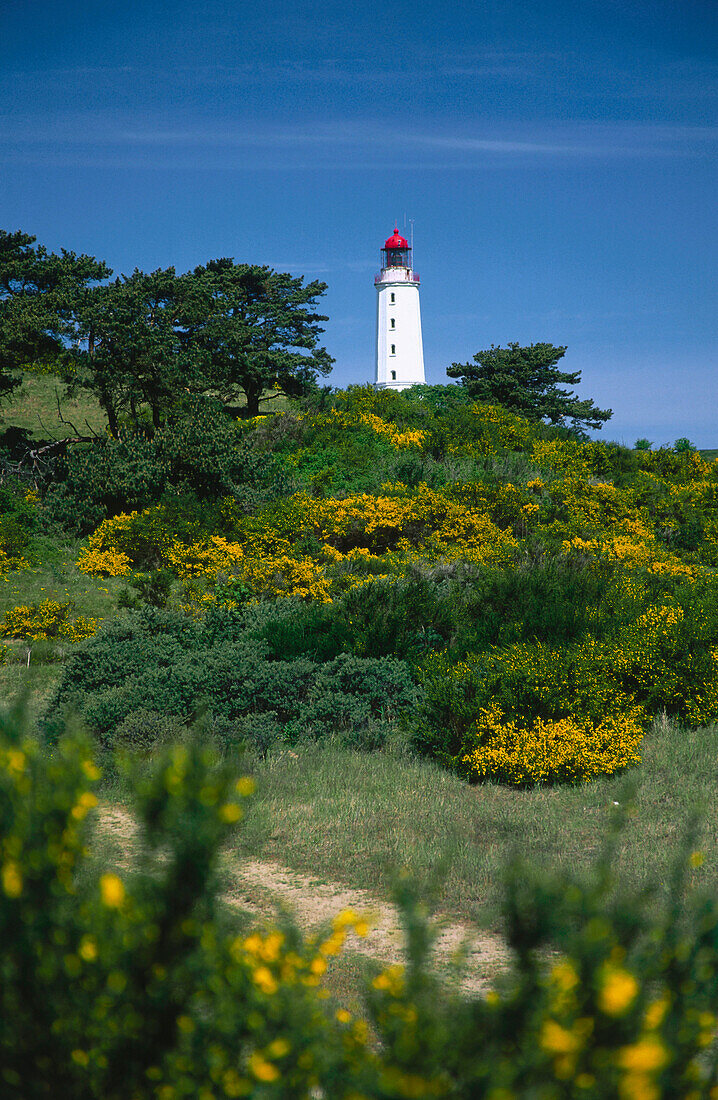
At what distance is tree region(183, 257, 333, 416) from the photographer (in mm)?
28406

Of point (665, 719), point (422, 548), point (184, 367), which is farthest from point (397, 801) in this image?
point (184, 367)

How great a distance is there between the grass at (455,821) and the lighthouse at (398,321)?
38649 millimetres

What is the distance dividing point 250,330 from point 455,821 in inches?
1081

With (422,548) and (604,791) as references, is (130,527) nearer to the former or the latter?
(422,548)

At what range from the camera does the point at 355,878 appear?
541 centimetres

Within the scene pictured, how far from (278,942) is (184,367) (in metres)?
23.9

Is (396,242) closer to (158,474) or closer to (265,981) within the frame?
(158,474)

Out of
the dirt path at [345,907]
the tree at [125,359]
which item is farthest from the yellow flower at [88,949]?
the tree at [125,359]

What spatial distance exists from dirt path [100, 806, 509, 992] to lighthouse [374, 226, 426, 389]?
40.5 m

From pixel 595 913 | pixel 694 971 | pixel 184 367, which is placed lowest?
pixel 694 971

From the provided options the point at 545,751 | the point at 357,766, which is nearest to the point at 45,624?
the point at 357,766

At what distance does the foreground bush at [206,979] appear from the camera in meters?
1.96

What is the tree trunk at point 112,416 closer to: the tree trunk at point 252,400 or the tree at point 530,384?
the tree trunk at point 252,400

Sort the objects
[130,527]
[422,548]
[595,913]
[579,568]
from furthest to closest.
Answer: [130,527] → [422,548] → [579,568] → [595,913]
